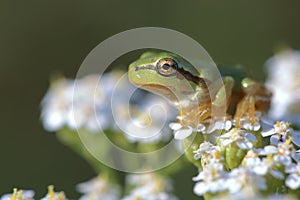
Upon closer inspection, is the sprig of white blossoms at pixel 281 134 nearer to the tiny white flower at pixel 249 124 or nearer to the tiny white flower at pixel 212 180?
the tiny white flower at pixel 249 124

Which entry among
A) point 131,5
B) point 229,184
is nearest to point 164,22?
point 131,5

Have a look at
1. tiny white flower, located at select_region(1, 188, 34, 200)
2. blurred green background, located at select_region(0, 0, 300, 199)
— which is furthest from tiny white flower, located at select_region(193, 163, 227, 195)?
blurred green background, located at select_region(0, 0, 300, 199)

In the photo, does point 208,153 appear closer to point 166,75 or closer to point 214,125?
point 214,125

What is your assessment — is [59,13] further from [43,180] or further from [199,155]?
[199,155]

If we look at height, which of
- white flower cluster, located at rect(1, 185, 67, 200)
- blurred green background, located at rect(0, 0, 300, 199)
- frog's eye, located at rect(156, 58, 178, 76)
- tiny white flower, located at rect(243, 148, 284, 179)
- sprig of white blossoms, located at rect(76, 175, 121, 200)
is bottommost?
tiny white flower, located at rect(243, 148, 284, 179)

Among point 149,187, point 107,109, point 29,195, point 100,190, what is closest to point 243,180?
point 149,187

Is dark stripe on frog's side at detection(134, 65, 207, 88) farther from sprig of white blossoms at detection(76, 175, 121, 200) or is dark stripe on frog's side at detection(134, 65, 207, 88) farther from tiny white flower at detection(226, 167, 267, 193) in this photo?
sprig of white blossoms at detection(76, 175, 121, 200)
